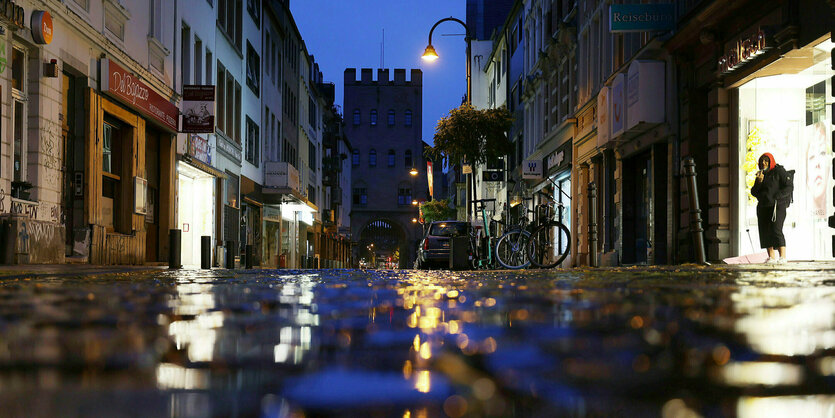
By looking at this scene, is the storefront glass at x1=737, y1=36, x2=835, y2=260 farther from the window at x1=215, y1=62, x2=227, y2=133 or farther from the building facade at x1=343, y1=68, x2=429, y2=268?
the building facade at x1=343, y1=68, x2=429, y2=268

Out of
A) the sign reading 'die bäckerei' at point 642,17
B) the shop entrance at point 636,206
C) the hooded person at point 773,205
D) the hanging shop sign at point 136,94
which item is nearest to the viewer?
the hooded person at point 773,205

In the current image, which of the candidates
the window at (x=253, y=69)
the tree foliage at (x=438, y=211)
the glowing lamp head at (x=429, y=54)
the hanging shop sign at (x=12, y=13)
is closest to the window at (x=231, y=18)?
the window at (x=253, y=69)

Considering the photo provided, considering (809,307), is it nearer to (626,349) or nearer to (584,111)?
(626,349)

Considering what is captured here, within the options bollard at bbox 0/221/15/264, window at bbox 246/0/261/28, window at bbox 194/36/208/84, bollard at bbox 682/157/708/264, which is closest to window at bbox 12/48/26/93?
bollard at bbox 0/221/15/264

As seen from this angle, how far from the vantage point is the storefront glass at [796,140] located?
10734 mm

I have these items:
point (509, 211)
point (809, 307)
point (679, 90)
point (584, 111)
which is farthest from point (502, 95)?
point (809, 307)

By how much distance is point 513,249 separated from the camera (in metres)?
12.3

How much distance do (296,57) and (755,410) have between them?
35832mm

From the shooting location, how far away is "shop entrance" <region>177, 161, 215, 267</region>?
698 inches

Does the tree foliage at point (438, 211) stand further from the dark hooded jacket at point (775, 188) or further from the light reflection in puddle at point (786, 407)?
the light reflection in puddle at point (786, 407)

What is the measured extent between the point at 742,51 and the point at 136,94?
986 centimetres

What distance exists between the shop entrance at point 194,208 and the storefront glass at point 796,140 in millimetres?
11291

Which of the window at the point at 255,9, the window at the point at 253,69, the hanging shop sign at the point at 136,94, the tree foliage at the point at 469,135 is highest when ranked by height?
the window at the point at 255,9

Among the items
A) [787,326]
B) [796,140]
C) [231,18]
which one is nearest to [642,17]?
[796,140]
